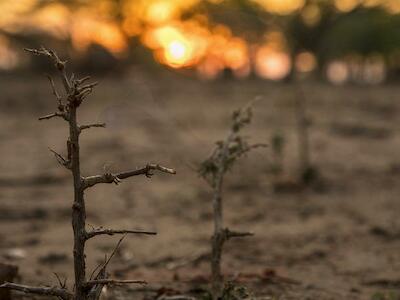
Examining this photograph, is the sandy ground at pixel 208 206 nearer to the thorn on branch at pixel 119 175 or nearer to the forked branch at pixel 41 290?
the thorn on branch at pixel 119 175

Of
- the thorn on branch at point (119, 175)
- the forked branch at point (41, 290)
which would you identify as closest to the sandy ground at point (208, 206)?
the thorn on branch at point (119, 175)

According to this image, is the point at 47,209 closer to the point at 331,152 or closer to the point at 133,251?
the point at 133,251

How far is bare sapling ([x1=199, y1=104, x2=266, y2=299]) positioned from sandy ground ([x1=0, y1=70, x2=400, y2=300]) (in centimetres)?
13

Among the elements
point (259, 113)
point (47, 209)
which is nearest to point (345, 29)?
point (259, 113)

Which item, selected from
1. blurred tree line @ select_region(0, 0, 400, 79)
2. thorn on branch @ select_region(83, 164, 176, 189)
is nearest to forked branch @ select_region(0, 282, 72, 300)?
thorn on branch @ select_region(83, 164, 176, 189)

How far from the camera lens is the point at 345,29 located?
22406 millimetres

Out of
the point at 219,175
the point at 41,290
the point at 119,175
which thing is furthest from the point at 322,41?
the point at 41,290

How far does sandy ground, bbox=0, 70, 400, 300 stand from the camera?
3.76 metres

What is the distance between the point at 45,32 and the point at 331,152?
1343 centimetres

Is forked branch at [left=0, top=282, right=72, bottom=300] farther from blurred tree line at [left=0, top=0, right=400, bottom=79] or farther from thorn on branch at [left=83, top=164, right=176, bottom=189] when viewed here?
blurred tree line at [left=0, top=0, right=400, bottom=79]

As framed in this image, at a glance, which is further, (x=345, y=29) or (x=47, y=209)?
(x=345, y=29)

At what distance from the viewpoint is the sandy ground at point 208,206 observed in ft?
12.3

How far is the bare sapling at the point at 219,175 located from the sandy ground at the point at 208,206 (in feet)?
0.43

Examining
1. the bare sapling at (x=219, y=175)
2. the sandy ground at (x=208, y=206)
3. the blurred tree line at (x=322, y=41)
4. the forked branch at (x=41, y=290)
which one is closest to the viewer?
the forked branch at (x=41, y=290)
